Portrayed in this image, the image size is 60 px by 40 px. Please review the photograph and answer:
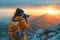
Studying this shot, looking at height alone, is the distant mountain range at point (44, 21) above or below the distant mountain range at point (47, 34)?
above

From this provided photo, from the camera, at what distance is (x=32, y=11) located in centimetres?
301

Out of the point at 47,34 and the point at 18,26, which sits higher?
the point at 18,26

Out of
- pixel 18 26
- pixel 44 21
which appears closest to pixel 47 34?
pixel 44 21

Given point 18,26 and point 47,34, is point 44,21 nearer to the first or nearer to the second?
point 47,34

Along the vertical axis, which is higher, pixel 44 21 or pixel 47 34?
pixel 44 21

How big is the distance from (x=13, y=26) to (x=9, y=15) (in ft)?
1.52

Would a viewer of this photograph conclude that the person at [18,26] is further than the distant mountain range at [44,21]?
No

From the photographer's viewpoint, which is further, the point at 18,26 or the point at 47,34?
the point at 47,34

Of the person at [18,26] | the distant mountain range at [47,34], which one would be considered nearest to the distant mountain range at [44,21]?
the distant mountain range at [47,34]

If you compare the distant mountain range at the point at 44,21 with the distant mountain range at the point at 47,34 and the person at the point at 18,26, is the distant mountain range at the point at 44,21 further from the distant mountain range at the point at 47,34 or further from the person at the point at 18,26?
the person at the point at 18,26

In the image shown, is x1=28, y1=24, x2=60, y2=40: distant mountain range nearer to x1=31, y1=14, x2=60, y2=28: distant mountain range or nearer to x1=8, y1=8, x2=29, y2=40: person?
x1=31, y1=14, x2=60, y2=28: distant mountain range

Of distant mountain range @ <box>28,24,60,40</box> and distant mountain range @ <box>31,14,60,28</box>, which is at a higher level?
distant mountain range @ <box>31,14,60,28</box>

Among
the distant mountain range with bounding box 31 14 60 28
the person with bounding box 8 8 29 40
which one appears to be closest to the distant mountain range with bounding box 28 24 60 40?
the distant mountain range with bounding box 31 14 60 28

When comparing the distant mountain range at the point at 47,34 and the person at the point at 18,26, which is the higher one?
the person at the point at 18,26
